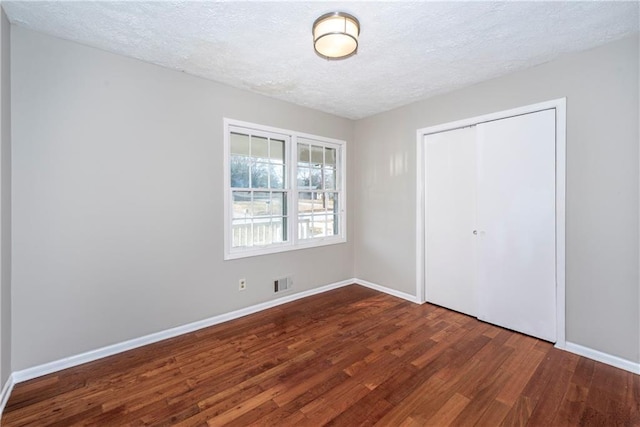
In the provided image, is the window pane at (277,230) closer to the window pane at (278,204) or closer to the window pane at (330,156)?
the window pane at (278,204)

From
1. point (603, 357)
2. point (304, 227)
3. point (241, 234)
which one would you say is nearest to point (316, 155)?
point (304, 227)

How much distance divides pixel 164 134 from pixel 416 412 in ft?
10.1

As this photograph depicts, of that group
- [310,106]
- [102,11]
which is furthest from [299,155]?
[102,11]

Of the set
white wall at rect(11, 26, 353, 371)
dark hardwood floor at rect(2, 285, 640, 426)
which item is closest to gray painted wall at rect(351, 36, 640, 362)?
dark hardwood floor at rect(2, 285, 640, 426)

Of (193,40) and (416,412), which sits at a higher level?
(193,40)

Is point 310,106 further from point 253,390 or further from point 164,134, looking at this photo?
point 253,390

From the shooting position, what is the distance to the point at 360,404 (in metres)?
1.85

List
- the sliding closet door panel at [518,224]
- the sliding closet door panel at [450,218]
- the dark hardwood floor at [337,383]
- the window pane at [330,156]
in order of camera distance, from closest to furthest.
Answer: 1. the dark hardwood floor at [337,383]
2. the sliding closet door panel at [518,224]
3. the sliding closet door panel at [450,218]
4. the window pane at [330,156]

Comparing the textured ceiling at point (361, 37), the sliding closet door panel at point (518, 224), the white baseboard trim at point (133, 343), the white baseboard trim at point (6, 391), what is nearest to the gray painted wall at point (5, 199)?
the white baseboard trim at point (6, 391)

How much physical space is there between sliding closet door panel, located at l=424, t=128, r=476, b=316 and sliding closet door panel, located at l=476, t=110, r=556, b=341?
0.14 m

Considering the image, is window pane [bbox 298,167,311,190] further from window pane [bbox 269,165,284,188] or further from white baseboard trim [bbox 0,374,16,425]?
white baseboard trim [bbox 0,374,16,425]

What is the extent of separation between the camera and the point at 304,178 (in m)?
3.91

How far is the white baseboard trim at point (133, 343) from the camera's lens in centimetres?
214

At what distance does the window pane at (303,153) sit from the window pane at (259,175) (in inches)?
21.5
